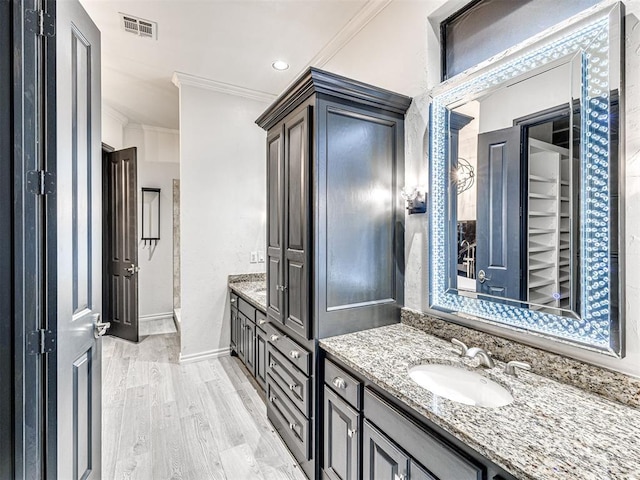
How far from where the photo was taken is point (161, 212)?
502 cm

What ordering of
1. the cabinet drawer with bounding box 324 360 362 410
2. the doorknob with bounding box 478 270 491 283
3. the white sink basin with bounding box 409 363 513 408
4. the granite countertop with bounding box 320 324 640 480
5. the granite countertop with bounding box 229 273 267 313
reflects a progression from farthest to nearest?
the granite countertop with bounding box 229 273 267 313 < the doorknob with bounding box 478 270 491 283 < the cabinet drawer with bounding box 324 360 362 410 < the white sink basin with bounding box 409 363 513 408 < the granite countertop with bounding box 320 324 640 480

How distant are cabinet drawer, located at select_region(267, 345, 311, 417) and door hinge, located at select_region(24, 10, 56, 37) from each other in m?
1.93

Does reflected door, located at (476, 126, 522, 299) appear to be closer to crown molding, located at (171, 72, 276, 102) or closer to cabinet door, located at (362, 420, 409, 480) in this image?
cabinet door, located at (362, 420, 409, 480)

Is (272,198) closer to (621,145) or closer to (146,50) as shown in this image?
(621,145)

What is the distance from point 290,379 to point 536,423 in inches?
52.2

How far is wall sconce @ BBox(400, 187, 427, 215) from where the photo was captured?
1.85 metres

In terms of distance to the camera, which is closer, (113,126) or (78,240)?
(78,240)

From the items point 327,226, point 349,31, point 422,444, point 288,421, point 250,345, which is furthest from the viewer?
point 250,345

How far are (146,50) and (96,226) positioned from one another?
2.09m

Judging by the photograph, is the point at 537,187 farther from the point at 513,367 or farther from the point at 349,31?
the point at 349,31

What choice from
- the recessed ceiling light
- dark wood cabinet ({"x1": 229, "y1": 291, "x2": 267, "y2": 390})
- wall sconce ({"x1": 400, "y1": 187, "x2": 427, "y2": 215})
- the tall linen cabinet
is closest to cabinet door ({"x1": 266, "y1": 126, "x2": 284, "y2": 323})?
the tall linen cabinet

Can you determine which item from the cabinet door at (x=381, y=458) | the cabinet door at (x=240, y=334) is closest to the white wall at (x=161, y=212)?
the cabinet door at (x=240, y=334)

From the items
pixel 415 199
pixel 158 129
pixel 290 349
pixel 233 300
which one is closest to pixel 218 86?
pixel 158 129

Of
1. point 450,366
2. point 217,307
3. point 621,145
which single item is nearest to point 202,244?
point 217,307
